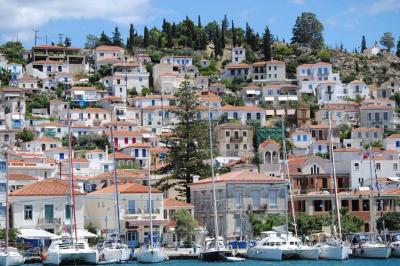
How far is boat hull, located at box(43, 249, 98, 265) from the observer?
52781 millimetres

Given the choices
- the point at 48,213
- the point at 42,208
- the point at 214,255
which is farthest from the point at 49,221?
the point at 214,255

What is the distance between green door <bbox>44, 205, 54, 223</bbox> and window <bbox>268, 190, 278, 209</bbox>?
1730 cm

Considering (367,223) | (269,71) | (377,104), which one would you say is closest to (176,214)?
(367,223)

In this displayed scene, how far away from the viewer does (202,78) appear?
449 ft

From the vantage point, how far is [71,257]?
173 ft

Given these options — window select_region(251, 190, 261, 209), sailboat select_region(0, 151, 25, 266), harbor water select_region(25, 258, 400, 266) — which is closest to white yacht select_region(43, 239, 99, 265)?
sailboat select_region(0, 151, 25, 266)

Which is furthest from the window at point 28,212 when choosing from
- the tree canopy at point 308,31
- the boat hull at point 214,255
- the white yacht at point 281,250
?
the tree canopy at point 308,31

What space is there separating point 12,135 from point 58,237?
5170 cm

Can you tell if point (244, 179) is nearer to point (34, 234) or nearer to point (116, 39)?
point (34, 234)

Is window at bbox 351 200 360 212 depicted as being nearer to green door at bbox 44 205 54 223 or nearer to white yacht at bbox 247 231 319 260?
white yacht at bbox 247 231 319 260

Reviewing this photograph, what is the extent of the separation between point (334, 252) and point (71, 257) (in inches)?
672

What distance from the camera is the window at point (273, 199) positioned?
7006 cm

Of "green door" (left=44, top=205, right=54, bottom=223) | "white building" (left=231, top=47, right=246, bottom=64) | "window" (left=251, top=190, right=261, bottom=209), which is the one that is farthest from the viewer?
"white building" (left=231, top=47, right=246, bottom=64)

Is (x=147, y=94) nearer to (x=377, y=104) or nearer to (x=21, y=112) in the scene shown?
(x=21, y=112)
